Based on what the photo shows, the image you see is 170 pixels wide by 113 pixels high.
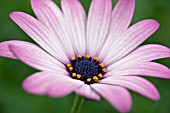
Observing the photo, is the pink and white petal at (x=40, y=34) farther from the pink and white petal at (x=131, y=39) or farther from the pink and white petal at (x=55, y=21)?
the pink and white petal at (x=131, y=39)

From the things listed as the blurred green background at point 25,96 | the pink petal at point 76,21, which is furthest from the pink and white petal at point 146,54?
the blurred green background at point 25,96

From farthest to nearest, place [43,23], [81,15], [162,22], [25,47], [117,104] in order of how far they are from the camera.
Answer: [162,22]
[81,15]
[43,23]
[25,47]
[117,104]

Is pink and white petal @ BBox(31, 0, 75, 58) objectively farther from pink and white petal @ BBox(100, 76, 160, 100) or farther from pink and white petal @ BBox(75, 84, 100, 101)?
pink and white petal @ BBox(75, 84, 100, 101)

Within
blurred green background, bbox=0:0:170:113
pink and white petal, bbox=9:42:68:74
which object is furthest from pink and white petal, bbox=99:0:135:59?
blurred green background, bbox=0:0:170:113

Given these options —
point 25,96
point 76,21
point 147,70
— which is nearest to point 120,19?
point 76,21

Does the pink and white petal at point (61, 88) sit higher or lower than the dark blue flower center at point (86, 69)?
higher

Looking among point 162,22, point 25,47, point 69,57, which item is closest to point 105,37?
point 69,57

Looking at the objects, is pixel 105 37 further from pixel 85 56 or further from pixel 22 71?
pixel 22 71

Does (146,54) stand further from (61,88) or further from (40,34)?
(61,88)
